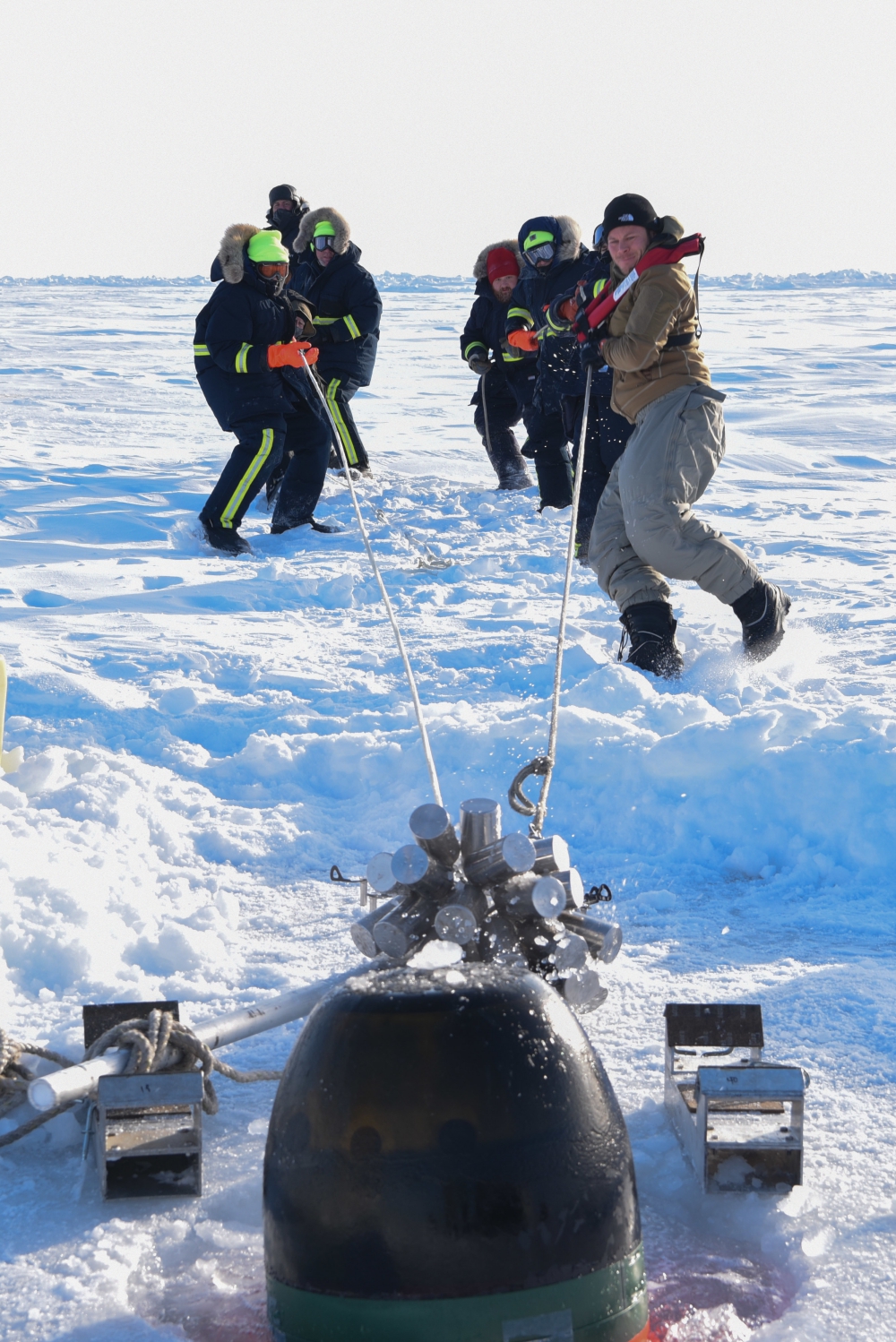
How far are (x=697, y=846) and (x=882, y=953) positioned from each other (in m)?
0.66

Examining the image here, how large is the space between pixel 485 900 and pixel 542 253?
593 cm

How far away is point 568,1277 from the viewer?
4.55 ft

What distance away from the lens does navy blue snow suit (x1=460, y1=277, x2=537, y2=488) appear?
8586 mm

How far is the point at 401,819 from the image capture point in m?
3.65

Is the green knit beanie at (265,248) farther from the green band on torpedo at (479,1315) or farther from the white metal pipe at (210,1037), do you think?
the green band on torpedo at (479,1315)

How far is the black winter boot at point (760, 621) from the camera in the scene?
481 cm

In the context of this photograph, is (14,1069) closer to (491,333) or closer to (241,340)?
(241,340)

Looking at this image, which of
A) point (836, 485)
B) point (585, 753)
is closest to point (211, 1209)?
point (585, 753)

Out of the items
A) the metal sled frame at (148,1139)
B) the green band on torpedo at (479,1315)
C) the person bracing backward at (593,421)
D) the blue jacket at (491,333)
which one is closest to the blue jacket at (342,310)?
the blue jacket at (491,333)

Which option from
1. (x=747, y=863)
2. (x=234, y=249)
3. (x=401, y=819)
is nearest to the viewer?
(x=747, y=863)

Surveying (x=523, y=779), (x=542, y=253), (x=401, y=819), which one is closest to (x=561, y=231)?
(x=542, y=253)

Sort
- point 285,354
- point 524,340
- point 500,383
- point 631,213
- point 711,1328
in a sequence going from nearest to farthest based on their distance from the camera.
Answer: point 711,1328, point 631,213, point 285,354, point 524,340, point 500,383

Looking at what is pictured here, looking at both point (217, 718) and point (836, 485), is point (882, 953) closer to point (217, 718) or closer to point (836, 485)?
point (217, 718)

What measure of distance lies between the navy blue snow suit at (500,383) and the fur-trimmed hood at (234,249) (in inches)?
71.0
